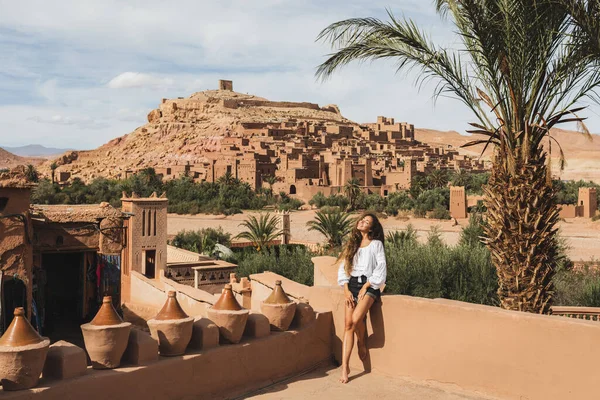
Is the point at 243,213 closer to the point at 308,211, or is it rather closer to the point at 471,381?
the point at 308,211

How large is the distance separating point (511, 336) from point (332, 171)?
47069 millimetres

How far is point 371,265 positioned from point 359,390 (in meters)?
0.80

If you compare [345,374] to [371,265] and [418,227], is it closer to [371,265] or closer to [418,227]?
[371,265]

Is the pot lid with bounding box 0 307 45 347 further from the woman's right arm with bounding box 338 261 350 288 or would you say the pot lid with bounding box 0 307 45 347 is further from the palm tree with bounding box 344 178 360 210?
the palm tree with bounding box 344 178 360 210

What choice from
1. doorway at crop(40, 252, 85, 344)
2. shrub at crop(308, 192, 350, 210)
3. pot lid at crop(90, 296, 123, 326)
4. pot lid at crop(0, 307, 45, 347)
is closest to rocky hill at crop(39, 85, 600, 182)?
shrub at crop(308, 192, 350, 210)

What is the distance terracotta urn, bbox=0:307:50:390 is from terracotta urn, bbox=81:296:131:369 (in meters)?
0.27

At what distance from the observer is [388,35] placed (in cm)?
628

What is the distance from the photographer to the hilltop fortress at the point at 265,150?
50562mm

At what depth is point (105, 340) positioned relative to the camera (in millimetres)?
3203

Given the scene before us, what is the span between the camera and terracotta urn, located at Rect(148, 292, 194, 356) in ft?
11.5

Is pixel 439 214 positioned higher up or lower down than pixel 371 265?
lower down

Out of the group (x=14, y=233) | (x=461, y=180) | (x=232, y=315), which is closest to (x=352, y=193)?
(x=461, y=180)

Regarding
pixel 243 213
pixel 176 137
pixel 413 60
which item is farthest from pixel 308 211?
pixel 176 137

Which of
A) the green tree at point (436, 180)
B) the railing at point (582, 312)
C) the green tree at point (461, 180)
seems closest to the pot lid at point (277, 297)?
the railing at point (582, 312)
